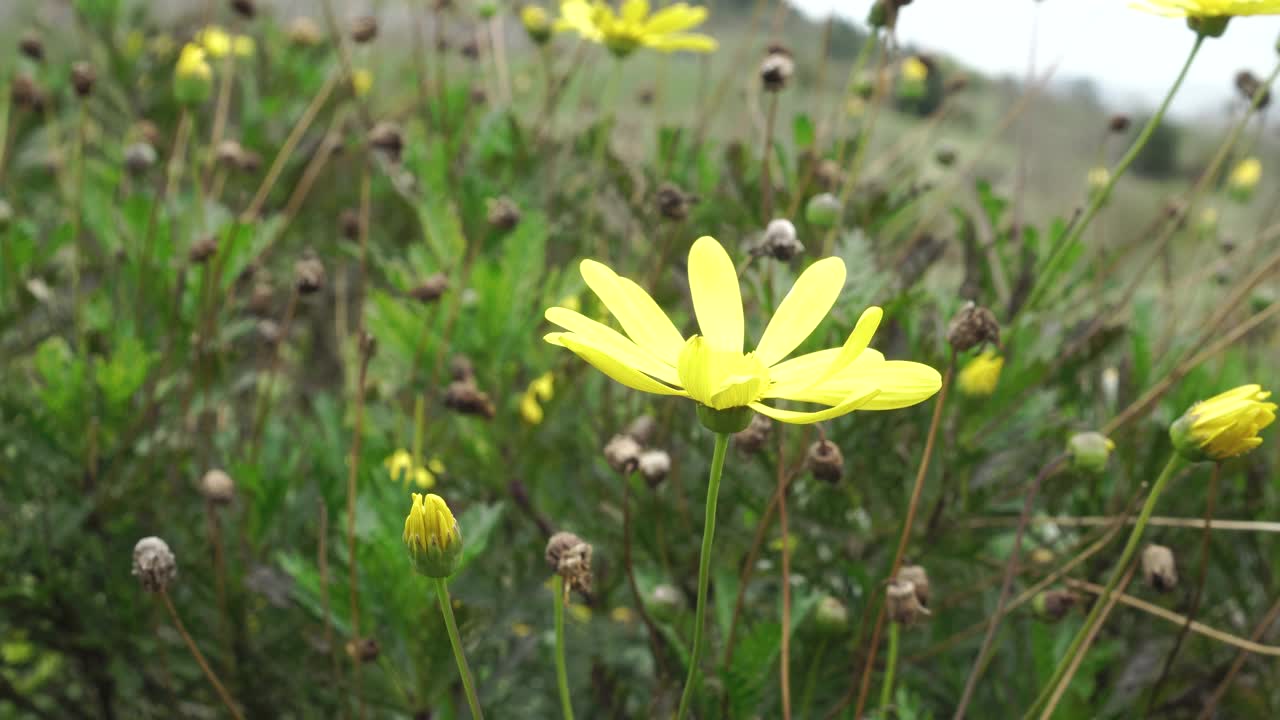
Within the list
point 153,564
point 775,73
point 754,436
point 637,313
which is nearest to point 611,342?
point 637,313

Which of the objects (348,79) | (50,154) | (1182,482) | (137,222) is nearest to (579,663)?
(1182,482)

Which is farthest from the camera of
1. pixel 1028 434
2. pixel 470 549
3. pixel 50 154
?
pixel 50 154

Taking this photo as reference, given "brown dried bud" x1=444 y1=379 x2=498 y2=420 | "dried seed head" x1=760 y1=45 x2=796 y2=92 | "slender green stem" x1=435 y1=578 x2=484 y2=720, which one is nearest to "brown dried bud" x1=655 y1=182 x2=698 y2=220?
"dried seed head" x1=760 y1=45 x2=796 y2=92

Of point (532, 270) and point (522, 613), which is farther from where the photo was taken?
point (532, 270)

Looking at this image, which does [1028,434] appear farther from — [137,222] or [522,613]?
[137,222]

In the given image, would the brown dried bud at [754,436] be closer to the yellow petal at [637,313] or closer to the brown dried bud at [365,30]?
the yellow petal at [637,313]

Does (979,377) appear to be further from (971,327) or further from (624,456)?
(624,456)

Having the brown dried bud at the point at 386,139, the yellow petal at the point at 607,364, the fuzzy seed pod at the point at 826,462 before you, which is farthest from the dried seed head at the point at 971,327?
the brown dried bud at the point at 386,139
